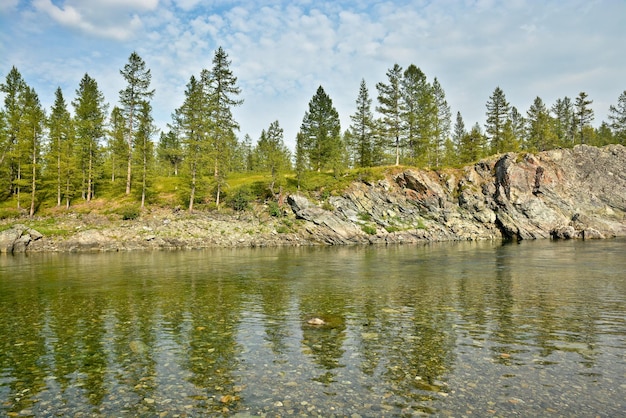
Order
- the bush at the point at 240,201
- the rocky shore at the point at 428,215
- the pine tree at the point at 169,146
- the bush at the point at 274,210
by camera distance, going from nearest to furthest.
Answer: the rocky shore at the point at 428,215 → the bush at the point at 274,210 → the bush at the point at 240,201 → the pine tree at the point at 169,146

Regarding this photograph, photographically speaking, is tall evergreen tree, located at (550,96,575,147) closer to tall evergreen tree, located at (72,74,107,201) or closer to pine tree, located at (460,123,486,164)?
pine tree, located at (460,123,486,164)

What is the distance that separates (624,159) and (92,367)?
95.2 meters

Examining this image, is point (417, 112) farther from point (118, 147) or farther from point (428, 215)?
point (118, 147)

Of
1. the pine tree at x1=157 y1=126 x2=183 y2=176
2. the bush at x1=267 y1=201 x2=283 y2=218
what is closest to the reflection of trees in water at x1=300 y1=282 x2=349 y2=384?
the bush at x1=267 y1=201 x2=283 y2=218

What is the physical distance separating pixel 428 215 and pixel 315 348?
5839 centimetres

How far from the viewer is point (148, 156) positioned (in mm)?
63781

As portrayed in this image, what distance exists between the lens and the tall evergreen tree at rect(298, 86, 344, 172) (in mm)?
78062

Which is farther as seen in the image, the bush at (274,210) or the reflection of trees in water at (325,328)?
the bush at (274,210)

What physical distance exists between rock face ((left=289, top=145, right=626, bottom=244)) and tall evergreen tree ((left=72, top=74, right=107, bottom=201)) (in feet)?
115

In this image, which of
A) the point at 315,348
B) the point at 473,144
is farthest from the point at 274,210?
the point at 473,144

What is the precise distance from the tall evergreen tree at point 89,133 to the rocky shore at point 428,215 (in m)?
11.6

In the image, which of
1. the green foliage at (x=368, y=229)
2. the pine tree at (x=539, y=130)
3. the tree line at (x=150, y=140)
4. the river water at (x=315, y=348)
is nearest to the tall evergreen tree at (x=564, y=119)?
the pine tree at (x=539, y=130)

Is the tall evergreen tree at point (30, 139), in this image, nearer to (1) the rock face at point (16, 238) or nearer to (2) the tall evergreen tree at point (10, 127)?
(2) the tall evergreen tree at point (10, 127)

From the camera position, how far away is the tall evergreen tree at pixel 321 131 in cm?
7806
